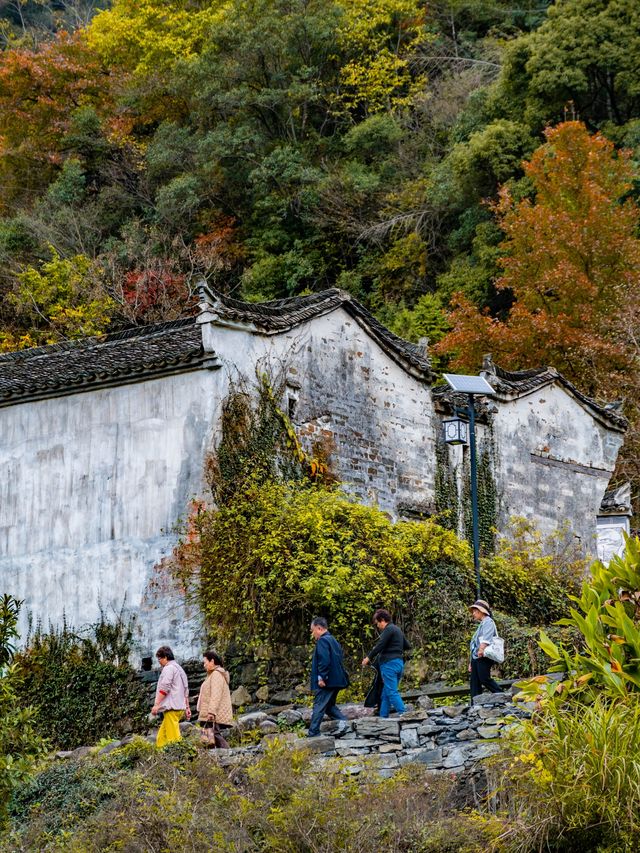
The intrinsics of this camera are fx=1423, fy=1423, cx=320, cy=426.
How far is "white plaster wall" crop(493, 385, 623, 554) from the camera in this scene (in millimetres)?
27594

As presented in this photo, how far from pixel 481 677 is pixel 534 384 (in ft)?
39.6

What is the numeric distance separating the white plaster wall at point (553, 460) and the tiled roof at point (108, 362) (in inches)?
270

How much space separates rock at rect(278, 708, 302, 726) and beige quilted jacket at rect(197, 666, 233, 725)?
64 cm

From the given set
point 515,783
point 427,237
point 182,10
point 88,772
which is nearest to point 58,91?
point 182,10

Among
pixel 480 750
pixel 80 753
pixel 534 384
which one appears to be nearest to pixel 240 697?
pixel 80 753

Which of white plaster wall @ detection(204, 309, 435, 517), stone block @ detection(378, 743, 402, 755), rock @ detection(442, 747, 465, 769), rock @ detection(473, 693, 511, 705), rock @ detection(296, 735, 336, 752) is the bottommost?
rock @ detection(442, 747, 465, 769)

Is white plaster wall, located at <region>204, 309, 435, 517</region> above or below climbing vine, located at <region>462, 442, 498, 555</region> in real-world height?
above

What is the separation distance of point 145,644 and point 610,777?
11091mm

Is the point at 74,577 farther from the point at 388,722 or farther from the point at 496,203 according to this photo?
the point at 496,203

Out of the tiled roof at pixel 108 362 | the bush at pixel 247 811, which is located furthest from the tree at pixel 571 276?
the bush at pixel 247 811

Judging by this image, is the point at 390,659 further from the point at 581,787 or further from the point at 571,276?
the point at 571,276

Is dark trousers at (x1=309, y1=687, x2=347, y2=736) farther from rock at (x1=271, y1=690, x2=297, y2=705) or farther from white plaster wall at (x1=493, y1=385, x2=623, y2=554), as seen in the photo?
white plaster wall at (x1=493, y1=385, x2=623, y2=554)

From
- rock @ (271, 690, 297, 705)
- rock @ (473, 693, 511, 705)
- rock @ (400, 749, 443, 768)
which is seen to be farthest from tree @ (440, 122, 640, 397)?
rock @ (400, 749, 443, 768)

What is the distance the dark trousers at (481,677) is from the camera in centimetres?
1686
